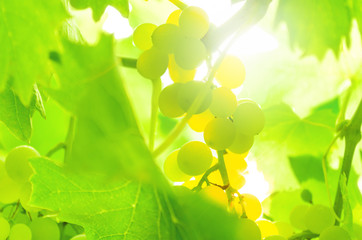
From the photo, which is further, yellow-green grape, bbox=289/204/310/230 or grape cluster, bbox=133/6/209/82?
yellow-green grape, bbox=289/204/310/230

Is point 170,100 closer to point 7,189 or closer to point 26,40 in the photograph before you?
point 26,40

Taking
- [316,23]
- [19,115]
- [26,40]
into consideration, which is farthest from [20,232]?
[316,23]

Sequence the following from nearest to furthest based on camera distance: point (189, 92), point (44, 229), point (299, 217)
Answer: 1. point (189, 92)
2. point (44, 229)
3. point (299, 217)

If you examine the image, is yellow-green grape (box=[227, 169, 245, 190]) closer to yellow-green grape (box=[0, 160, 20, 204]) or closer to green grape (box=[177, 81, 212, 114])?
green grape (box=[177, 81, 212, 114])

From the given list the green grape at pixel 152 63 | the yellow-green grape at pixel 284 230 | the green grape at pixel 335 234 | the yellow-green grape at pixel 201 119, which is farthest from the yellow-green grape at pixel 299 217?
the green grape at pixel 152 63

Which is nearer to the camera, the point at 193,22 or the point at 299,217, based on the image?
the point at 193,22

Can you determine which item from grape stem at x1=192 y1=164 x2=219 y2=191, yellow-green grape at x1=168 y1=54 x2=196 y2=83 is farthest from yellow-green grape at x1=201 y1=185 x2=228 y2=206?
yellow-green grape at x1=168 y1=54 x2=196 y2=83
